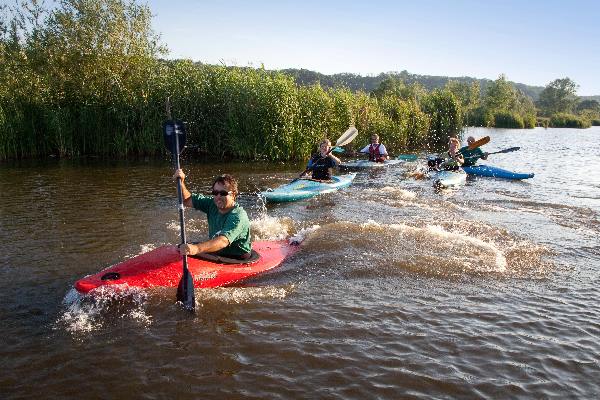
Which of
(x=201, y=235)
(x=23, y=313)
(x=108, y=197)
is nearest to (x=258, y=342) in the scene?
(x=23, y=313)

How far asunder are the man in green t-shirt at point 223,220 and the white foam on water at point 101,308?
0.81 meters

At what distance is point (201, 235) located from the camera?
26.7 feet

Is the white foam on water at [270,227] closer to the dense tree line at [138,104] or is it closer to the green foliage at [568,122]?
the dense tree line at [138,104]

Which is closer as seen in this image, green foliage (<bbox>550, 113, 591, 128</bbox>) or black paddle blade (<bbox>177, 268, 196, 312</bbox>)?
black paddle blade (<bbox>177, 268, 196, 312</bbox>)

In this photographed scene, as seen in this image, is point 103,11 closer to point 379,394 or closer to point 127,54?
point 127,54

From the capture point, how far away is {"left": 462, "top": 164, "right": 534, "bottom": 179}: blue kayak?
14.9 metres

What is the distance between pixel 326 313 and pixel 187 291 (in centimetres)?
144

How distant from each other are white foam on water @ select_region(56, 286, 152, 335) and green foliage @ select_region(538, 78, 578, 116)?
98.5 m

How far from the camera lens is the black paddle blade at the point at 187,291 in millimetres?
4934

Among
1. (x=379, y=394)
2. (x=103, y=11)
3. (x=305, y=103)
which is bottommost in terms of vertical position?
(x=379, y=394)

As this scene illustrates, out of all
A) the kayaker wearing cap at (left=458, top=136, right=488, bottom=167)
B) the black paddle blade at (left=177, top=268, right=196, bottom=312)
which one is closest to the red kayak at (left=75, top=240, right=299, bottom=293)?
the black paddle blade at (left=177, top=268, right=196, bottom=312)

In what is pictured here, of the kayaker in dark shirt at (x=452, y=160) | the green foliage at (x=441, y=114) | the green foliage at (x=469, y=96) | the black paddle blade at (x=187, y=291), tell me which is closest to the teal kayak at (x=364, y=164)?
the kayaker in dark shirt at (x=452, y=160)

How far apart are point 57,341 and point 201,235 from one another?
3.87 meters

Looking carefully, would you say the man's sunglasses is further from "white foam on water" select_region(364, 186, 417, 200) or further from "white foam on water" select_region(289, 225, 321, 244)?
"white foam on water" select_region(364, 186, 417, 200)
